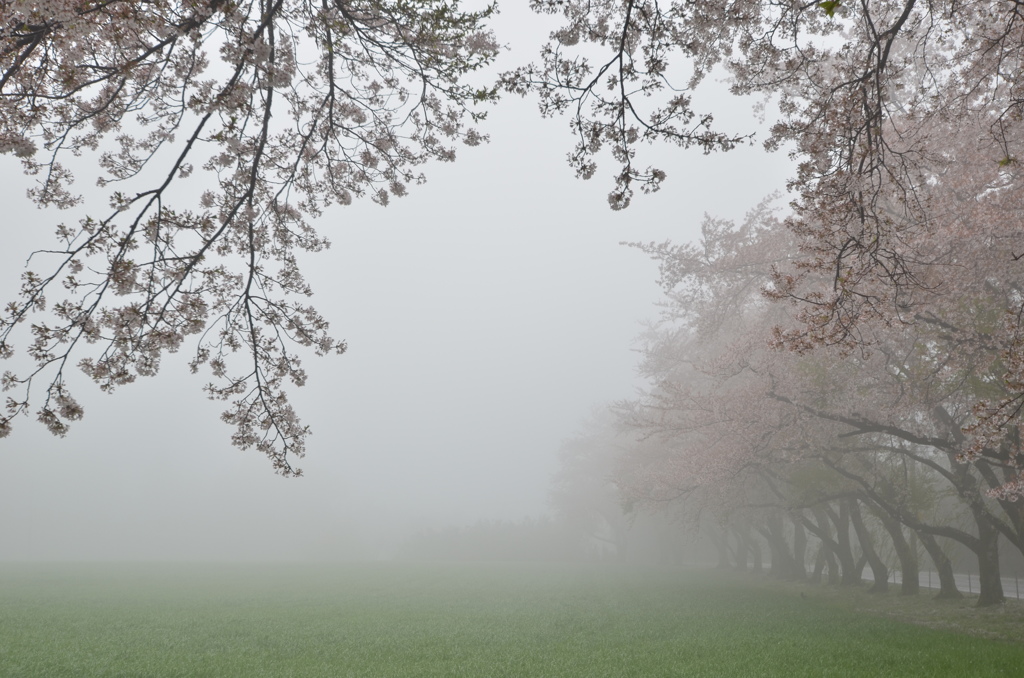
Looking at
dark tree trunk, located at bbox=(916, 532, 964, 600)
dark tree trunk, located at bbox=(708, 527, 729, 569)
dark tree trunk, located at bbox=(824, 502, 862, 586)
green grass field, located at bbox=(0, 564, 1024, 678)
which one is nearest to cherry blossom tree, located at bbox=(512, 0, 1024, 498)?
green grass field, located at bbox=(0, 564, 1024, 678)

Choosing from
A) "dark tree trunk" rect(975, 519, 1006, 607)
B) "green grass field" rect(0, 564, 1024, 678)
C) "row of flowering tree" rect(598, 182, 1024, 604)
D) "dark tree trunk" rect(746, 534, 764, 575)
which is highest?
"row of flowering tree" rect(598, 182, 1024, 604)

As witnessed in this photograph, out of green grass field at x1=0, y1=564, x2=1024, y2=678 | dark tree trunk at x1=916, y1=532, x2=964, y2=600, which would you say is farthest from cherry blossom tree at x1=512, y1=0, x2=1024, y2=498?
dark tree trunk at x1=916, y1=532, x2=964, y2=600

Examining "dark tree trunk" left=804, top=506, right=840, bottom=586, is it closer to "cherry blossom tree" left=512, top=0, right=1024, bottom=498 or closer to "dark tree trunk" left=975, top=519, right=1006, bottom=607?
"dark tree trunk" left=975, top=519, right=1006, bottom=607

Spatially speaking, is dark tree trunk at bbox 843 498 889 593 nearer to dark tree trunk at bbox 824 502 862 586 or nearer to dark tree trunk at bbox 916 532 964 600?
dark tree trunk at bbox 824 502 862 586

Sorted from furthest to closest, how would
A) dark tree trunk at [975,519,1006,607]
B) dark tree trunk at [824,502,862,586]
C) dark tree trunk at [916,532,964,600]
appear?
1. dark tree trunk at [824,502,862,586]
2. dark tree trunk at [916,532,964,600]
3. dark tree trunk at [975,519,1006,607]

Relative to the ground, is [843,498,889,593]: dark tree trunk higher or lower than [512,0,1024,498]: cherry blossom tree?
lower

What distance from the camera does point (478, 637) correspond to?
47.3ft

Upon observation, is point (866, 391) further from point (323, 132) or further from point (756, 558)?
point (756, 558)

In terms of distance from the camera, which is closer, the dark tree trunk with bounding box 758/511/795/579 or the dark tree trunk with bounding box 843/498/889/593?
the dark tree trunk with bounding box 843/498/889/593

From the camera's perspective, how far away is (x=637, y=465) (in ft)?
126

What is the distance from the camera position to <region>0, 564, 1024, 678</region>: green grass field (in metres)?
10.3

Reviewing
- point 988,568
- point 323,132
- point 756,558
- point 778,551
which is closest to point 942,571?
point 988,568

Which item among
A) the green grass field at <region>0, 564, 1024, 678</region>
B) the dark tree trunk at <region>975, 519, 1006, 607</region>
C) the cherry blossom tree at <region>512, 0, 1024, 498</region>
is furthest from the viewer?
the dark tree trunk at <region>975, 519, 1006, 607</region>

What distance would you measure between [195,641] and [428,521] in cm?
8646
